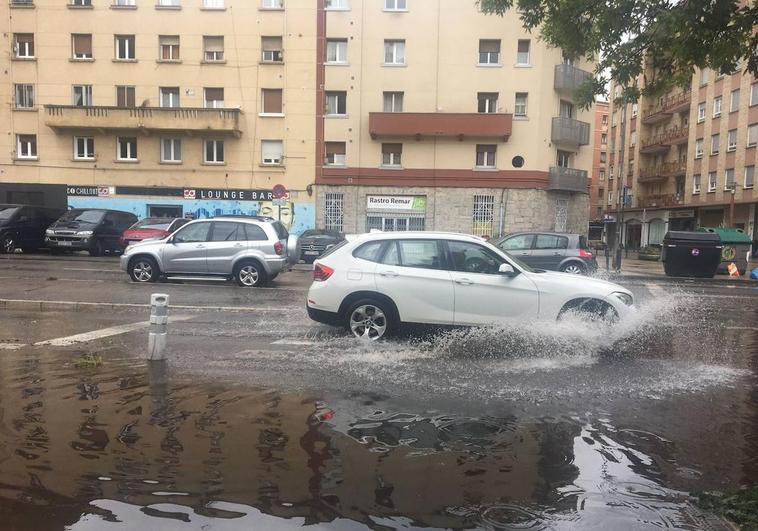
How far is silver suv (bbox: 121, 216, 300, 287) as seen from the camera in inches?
532

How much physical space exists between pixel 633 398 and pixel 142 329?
662cm

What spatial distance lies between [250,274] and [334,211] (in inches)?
713

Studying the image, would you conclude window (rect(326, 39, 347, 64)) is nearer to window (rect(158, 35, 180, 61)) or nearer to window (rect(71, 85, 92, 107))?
window (rect(158, 35, 180, 61))

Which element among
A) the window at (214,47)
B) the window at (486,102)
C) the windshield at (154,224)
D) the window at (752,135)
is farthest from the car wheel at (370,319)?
the window at (752,135)

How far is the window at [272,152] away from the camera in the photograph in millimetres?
31438

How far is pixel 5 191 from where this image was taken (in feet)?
104

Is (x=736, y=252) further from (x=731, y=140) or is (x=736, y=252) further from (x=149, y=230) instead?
(x=731, y=140)

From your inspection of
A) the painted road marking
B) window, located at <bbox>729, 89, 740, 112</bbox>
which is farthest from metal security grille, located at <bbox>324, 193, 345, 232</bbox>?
window, located at <bbox>729, 89, 740, 112</bbox>

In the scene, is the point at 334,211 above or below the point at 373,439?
above

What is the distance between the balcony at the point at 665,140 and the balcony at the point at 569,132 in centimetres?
2022

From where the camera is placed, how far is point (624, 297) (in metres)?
7.38

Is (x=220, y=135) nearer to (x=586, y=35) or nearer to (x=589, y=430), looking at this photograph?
(x=586, y=35)

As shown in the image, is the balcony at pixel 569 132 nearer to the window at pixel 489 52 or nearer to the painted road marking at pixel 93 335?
the window at pixel 489 52

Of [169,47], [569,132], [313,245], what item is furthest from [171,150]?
[569,132]
